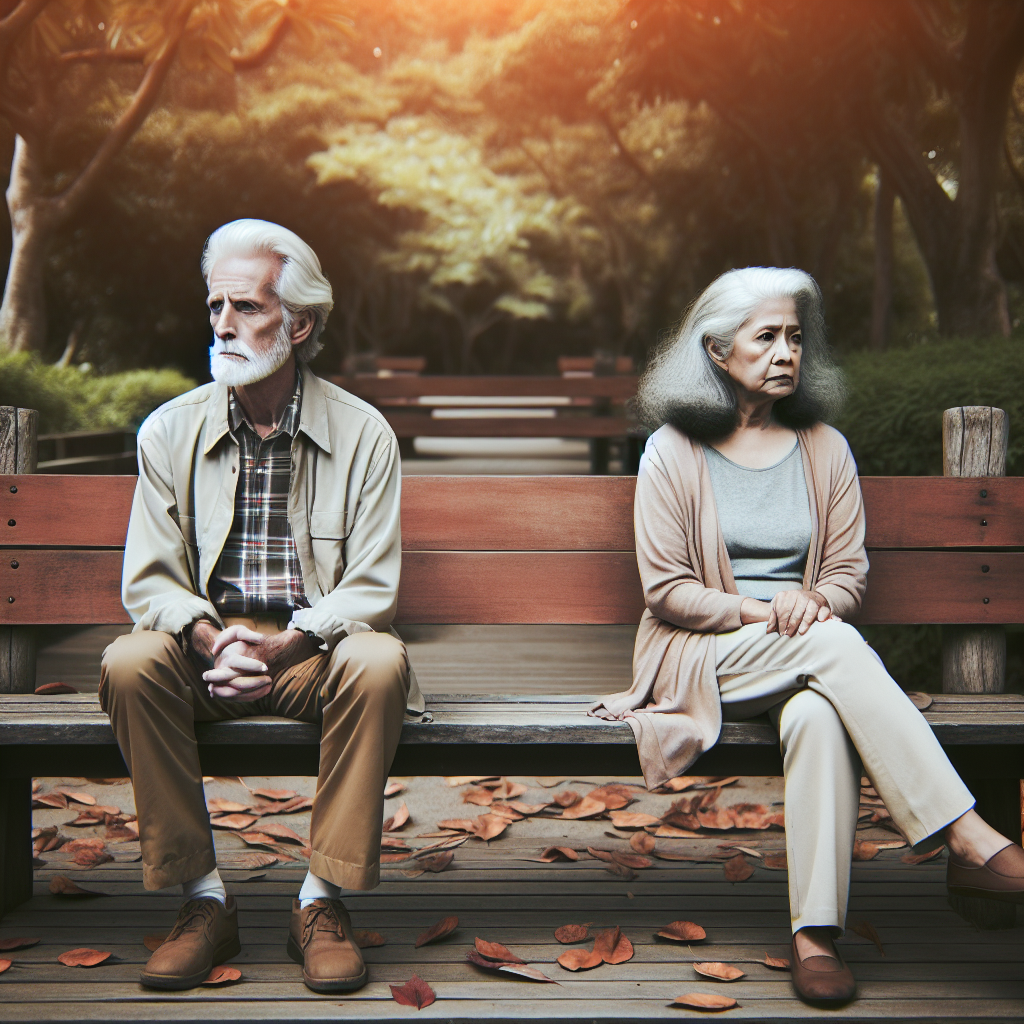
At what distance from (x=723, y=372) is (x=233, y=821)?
208cm

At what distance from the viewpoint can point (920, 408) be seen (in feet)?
15.1

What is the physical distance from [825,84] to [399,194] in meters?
16.2

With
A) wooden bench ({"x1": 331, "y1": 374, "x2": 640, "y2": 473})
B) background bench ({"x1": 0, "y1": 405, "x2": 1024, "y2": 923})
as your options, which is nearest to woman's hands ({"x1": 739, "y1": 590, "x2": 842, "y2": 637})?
background bench ({"x1": 0, "y1": 405, "x2": 1024, "y2": 923})

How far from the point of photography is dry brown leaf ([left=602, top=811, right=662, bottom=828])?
3.77 m

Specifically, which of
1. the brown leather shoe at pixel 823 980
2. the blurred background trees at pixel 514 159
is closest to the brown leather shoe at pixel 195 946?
the brown leather shoe at pixel 823 980

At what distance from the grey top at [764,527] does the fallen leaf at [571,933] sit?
0.89m

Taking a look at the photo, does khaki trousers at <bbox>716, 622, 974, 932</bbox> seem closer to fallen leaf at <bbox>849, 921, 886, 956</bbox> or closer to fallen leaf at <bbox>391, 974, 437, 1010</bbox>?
fallen leaf at <bbox>849, 921, 886, 956</bbox>

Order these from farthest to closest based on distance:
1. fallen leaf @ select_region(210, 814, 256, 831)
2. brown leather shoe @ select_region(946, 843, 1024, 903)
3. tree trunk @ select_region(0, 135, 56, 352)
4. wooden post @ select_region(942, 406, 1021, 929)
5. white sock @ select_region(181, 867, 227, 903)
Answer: tree trunk @ select_region(0, 135, 56, 352), fallen leaf @ select_region(210, 814, 256, 831), wooden post @ select_region(942, 406, 1021, 929), white sock @ select_region(181, 867, 227, 903), brown leather shoe @ select_region(946, 843, 1024, 903)

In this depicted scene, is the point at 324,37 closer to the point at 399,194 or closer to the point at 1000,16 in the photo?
the point at 399,194

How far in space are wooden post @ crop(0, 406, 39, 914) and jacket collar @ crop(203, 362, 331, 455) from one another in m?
0.61

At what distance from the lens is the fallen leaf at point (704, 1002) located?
2410 millimetres

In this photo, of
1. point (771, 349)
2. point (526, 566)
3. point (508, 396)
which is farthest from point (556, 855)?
point (508, 396)

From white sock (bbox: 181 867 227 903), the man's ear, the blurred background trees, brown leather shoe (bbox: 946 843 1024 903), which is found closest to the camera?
brown leather shoe (bbox: 946 843 1024 903)

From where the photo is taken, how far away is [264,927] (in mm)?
2840
